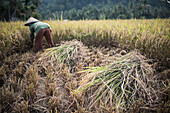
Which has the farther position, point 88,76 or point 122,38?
point 122,38

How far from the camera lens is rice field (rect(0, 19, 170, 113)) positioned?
46.1 inches

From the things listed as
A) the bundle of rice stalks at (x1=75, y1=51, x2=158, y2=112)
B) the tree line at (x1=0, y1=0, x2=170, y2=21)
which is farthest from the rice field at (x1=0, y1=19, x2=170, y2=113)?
the tree line at (x1=0, y1=0, x2=170, y2=21)

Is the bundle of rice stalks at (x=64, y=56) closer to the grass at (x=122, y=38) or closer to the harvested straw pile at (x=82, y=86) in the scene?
the harvested straw pile at (x=82, y=86)

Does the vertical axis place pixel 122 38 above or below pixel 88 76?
above

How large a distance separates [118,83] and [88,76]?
0.38m

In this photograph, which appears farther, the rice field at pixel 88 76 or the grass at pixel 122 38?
the grass at pixel 122 38

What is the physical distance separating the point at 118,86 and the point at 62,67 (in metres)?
0.98

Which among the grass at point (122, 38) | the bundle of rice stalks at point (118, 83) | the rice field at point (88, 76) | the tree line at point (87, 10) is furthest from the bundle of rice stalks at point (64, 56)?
the tree line at point (87, 10)

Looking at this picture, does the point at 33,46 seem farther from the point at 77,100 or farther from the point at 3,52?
the point at 77,100

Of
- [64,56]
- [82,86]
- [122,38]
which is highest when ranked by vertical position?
[122,38]

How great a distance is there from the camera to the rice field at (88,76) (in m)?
1.17

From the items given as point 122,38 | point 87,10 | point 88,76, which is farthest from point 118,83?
point 87,10

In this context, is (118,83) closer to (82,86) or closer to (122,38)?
(82,86)

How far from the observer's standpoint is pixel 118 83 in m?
1.27
